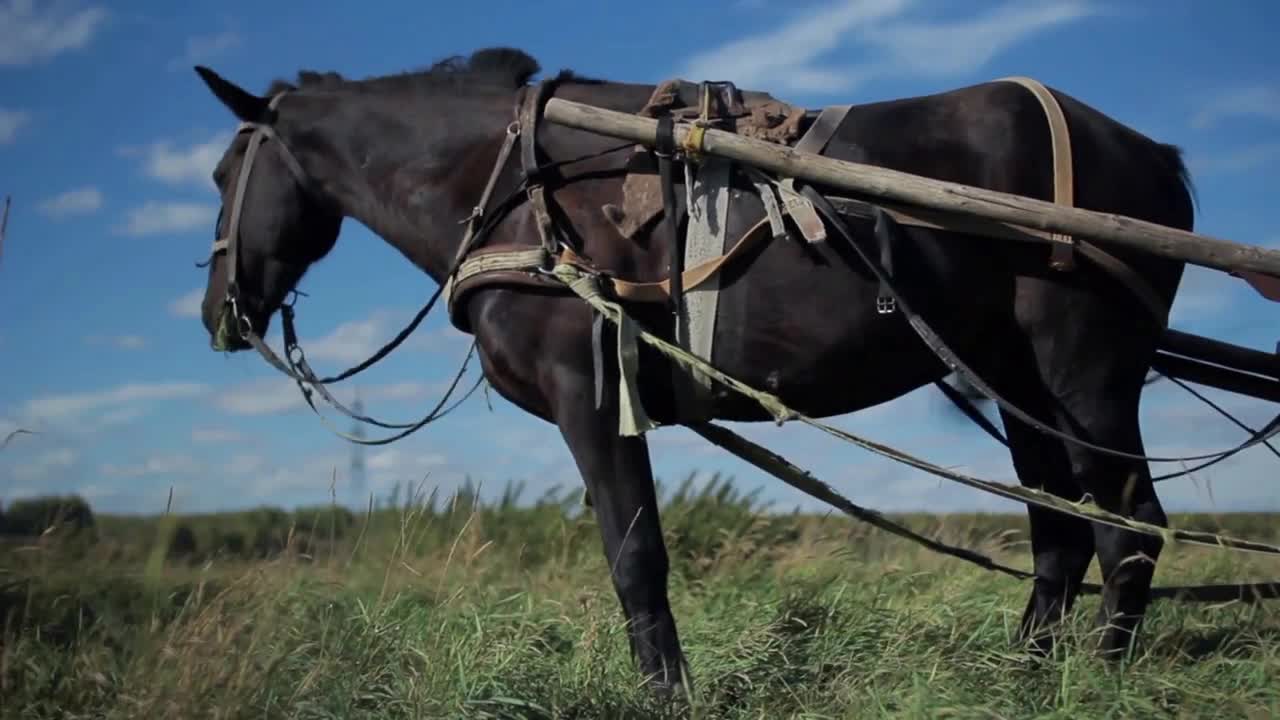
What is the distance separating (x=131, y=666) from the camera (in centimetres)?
327

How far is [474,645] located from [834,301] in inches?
69.0

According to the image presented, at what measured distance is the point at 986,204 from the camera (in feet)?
12.8

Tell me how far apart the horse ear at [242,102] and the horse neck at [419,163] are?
1.22 ft

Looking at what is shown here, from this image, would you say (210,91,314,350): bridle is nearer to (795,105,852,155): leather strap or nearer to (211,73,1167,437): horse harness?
(211,73,1167,437): horse harness

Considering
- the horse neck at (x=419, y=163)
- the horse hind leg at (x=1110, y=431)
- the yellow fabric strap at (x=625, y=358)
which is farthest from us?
the horse neck at (x=419, y=163)

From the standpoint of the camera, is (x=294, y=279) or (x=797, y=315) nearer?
(x=797, y=315)

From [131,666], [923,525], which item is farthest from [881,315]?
[923,525]

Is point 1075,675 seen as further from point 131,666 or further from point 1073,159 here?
point 131,666

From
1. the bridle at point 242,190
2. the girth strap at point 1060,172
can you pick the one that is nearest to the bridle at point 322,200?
the bridle at point 242,190

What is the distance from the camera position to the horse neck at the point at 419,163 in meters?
4.62

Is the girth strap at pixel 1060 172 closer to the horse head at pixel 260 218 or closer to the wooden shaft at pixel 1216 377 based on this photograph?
the wooden shaft at pixel 1216 377

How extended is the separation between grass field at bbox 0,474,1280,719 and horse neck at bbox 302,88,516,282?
1.01m

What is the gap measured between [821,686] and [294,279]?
105 inches

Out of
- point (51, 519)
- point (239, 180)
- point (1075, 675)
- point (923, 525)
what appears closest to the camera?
point (51, 519)
